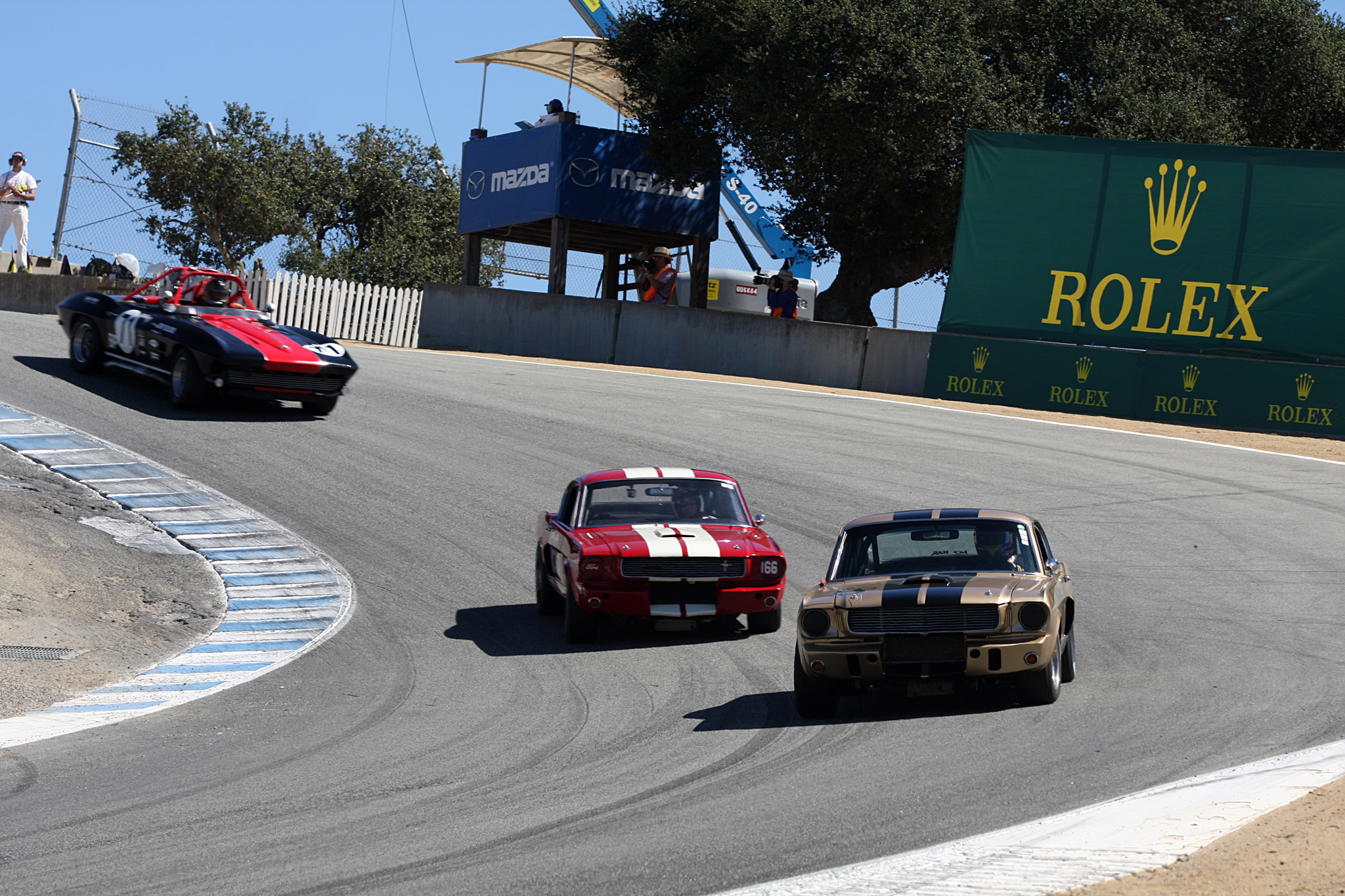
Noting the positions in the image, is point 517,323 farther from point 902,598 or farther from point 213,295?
point 902,598

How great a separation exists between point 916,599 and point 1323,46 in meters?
33.2

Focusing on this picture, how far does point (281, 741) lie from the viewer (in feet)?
24.7

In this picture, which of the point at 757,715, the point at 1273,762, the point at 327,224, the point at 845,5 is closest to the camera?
the point at 1273,762

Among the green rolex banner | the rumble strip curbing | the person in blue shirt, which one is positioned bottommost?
the rumble strip curbing

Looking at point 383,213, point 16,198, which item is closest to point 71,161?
point 16,198

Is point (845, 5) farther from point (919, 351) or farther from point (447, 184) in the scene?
point (447, 184)

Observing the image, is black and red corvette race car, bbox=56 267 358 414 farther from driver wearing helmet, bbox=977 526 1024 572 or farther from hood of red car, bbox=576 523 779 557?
driver wearing helmet, bbox=977 526 1024 572

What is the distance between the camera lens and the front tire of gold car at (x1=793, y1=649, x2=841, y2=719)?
809 cm

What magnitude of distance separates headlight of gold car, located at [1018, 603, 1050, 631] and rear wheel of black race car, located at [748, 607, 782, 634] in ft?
10.3

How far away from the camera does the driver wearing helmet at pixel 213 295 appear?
1828cm

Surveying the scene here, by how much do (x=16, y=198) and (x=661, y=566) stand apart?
23023mm

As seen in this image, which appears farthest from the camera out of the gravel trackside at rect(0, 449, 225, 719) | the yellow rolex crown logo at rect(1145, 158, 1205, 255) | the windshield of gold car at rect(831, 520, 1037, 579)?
the yellow rolex crown logo at rect(1145, 158, 1205, 255)

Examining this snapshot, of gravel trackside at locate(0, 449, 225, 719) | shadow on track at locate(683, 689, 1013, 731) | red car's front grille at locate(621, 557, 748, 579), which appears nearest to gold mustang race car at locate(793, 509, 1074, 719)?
shadow on track at locate(683, 689, 1013, 731)

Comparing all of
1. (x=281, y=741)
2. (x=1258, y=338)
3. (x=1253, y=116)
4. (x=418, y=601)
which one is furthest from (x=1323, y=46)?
(x=281, y=741)
